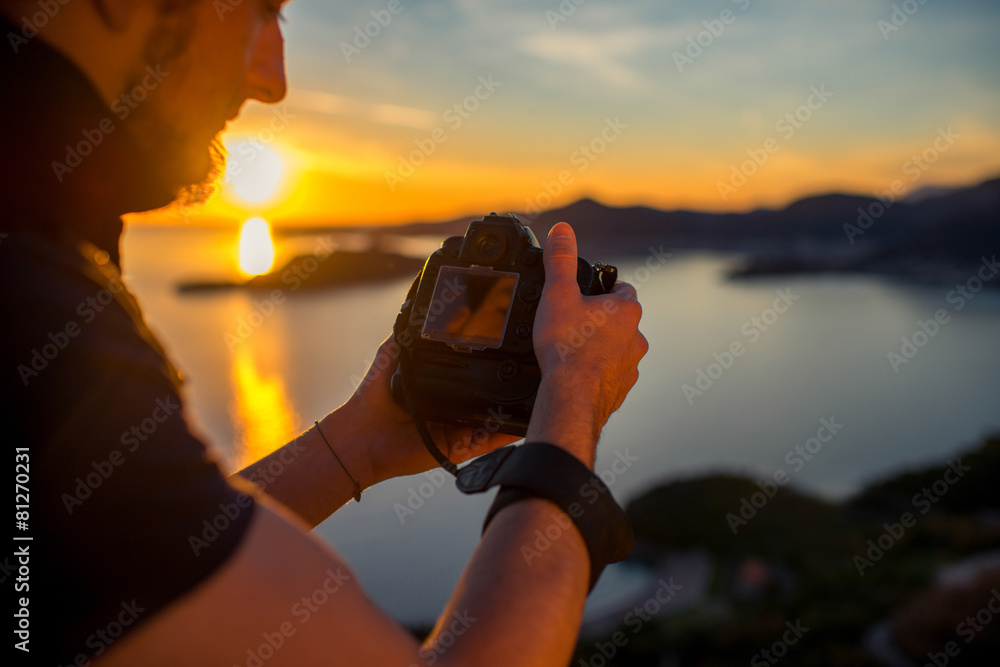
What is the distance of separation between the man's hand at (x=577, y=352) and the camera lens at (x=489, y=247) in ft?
0.63

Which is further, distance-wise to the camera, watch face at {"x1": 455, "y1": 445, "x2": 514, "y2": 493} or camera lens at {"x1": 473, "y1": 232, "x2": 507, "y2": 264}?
camera lens at {"x1": 473, "y1": 232, "x2": 507, "y2": 264}

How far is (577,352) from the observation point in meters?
0.89

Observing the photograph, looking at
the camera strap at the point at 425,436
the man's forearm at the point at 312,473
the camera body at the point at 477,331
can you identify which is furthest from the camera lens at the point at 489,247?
the man's forearm at the point at 312,473

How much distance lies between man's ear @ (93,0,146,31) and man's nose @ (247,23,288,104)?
0.18 meters

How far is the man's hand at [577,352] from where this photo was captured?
774 mm

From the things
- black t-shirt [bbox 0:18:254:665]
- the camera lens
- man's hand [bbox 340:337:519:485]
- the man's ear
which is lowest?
man's hand [bbox 340:337:519:485]

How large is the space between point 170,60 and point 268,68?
0.57 ft

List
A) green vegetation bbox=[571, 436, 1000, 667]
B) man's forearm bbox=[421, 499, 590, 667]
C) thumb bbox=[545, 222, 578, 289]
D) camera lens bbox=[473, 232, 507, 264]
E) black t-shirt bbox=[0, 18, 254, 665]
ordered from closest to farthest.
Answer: black t-shirt bbox=[0, 18, 254, 665] < man's forearm bbox=[421, 499, 590, 667] < thumb bbox=[545, 222, 578, 289] < camera lens bbox=[473, 232, 507, 264] < green vegetation bbox=[571, 436, 1000, 667]

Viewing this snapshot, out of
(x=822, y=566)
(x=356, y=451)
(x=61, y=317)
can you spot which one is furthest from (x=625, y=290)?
(x=822, y=566)

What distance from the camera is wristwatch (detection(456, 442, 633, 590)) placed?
68cm

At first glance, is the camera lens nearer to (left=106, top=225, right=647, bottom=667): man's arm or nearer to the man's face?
(left=106, top=225, right=647, bottom=667): man's arm

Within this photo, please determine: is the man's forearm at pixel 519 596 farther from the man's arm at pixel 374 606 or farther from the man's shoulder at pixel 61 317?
the man's shoulder at pixel 61 317

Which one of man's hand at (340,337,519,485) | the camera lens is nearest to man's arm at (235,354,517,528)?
man's hand at (340,337,519,485)

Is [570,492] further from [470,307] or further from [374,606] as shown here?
[470,307]
